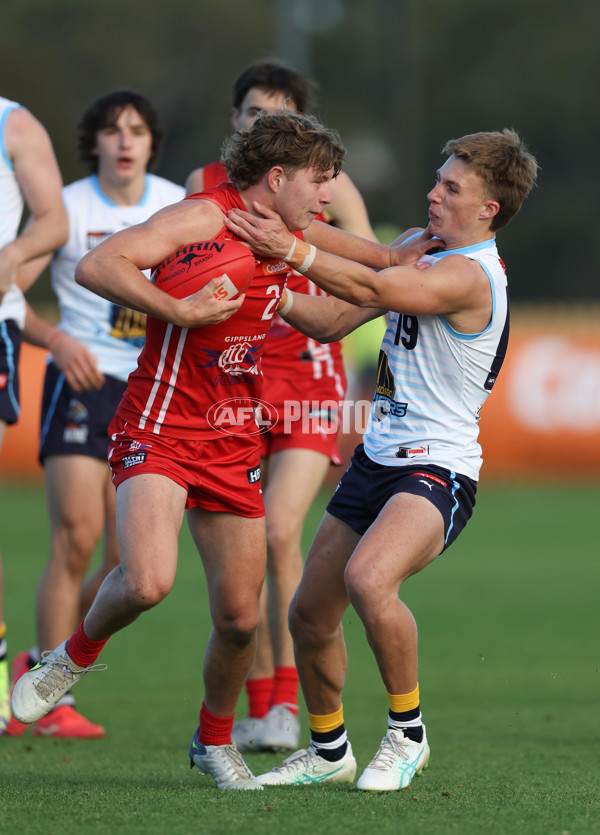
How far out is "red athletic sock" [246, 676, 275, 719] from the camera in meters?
6.09

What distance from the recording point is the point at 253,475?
486 centimetres

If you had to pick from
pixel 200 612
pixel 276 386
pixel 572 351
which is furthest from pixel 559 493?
pixel 276 386

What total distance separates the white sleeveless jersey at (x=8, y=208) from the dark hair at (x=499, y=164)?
2.24 meters

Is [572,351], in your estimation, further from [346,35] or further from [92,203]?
[346,35]

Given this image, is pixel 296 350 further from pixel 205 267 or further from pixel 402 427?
pixel 205 267

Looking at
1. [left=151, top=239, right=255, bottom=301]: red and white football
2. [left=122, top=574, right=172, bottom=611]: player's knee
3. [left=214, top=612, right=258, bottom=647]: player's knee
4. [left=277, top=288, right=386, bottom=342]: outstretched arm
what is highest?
[left=151, top=239, right=255, bottom=301]: red and white football

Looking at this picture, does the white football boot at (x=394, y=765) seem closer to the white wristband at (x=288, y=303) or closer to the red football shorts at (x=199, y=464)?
the red football shorts at (x=199, y=464)

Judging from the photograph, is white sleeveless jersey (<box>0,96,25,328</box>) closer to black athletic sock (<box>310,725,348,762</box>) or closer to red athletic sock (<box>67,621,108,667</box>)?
red athletic sock (<box>67,621,108,667</box>)

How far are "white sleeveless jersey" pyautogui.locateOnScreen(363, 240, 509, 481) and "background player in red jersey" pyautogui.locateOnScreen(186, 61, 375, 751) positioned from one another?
1.32 metres

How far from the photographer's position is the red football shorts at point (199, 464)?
4586 mm

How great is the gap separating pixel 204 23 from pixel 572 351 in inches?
952

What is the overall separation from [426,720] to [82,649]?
Result: 7.69ft

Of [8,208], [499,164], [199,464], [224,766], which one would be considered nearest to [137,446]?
[199,464]

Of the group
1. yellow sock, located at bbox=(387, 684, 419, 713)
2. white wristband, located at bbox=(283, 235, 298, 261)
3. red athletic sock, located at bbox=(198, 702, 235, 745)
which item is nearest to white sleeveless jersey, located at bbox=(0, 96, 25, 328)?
white wristband, located at bbox=(283, 235, 298, 261)
